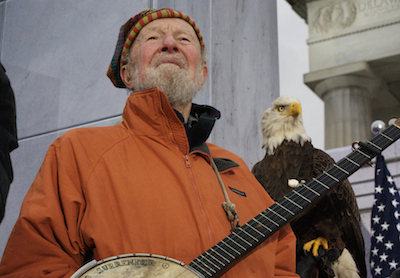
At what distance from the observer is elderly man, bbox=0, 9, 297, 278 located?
4.78 feet

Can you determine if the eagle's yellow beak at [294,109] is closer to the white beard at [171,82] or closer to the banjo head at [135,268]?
the white beard at [171,82]

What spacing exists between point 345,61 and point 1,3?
15.6 ft

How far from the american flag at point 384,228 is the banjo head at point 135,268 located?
2.54 meters

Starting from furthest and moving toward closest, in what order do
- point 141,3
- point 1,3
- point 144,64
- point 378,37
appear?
point 378,37 < point 1,3 < point 141,3 < point 144,64

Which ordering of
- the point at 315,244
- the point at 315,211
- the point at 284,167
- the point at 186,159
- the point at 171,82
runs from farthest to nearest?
the point at 284,167
the point at 315,211
the point at 315,244
the point at 171,82
the point at 186,159

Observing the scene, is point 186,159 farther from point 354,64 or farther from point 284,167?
point 354,64

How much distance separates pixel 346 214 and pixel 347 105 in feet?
13.8

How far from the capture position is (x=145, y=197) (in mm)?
1608

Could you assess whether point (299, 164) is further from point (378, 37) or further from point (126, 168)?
point (378, 37)

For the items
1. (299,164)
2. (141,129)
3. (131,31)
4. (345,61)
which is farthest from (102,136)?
(345,61)

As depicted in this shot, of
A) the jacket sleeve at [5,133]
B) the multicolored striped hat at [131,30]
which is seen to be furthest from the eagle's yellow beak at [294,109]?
the jacket sleeve at [5,133]

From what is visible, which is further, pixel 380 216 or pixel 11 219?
pixel 380 216

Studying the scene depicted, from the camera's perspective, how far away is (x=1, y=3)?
3891 millimetres

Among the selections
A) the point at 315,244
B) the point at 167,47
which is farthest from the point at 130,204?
the point at 315,244
